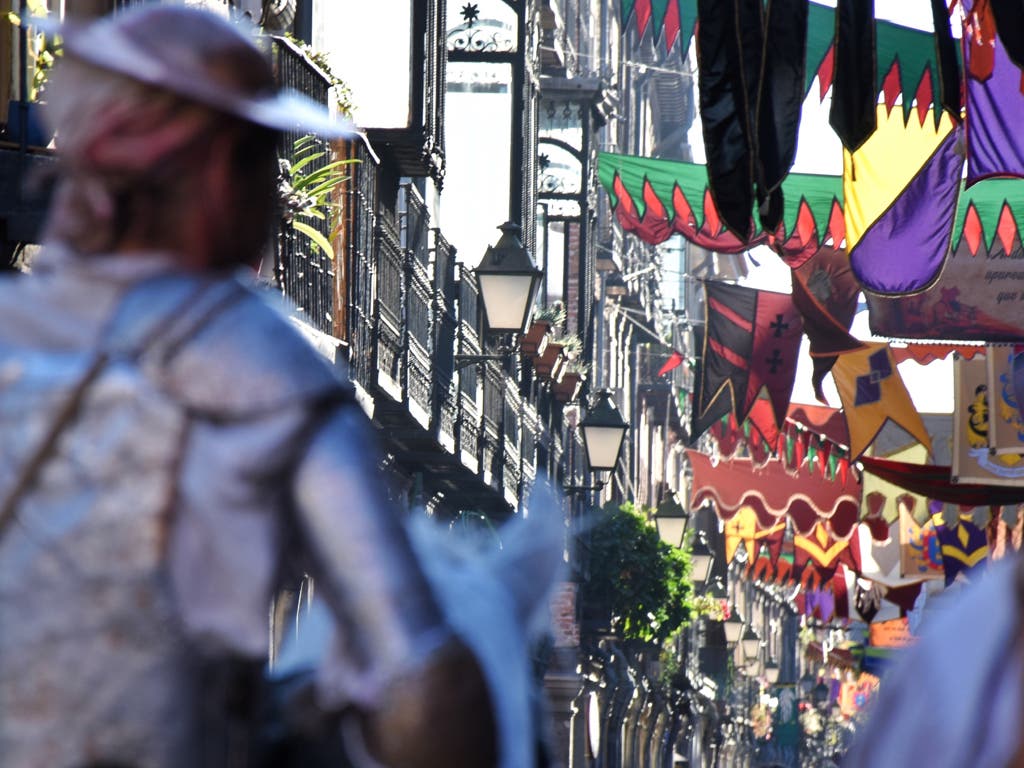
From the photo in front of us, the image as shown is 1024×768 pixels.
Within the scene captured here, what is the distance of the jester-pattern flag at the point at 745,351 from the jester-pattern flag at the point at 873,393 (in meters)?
1.58

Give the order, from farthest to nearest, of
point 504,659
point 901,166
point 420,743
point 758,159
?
point 901,166
point 758,159
point 504,659
point 420,743

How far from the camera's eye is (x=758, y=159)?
31.8 ft

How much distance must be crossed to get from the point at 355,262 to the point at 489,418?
8137 millimetres

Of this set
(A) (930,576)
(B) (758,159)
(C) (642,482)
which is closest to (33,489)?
(B) (758,159)

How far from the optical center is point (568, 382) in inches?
1157

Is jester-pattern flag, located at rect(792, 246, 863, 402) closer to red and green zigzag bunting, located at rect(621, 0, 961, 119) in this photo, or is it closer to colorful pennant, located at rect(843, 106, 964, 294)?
red and green zigzag bunting, located at rect(621, 0, 961, 119)

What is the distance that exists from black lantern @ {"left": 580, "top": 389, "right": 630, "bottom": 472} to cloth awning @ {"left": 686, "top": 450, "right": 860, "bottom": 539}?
11.0 meters

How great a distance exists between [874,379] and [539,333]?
5.51m

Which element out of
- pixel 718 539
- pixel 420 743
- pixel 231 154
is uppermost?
pixel 231 154

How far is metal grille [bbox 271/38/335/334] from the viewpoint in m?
11.5

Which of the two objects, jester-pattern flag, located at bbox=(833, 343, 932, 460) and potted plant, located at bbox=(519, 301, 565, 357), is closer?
jester-pattern flag, located at bbox=(833, 343, 932, 460)

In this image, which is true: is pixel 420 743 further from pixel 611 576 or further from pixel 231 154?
pixel 611 576

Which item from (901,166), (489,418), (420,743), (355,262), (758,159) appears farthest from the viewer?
(489,418)

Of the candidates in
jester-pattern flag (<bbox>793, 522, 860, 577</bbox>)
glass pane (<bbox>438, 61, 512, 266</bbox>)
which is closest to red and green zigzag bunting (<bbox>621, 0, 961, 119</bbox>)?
glass pane (<bbox>438, 61, 512, 266</bbox>)
